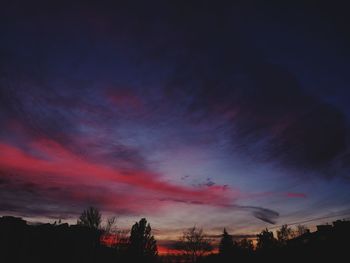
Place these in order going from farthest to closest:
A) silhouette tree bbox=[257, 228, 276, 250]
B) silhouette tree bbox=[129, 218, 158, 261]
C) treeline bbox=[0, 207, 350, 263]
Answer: silhouette tree bbox=[257, 228, 276, 250] < silhouette tree bbox=[129, 218, 158, 261] < treeline bbox=[0, 207, 350, 263]

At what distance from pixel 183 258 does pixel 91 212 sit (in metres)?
45.6

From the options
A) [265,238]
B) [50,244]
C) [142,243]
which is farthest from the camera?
[265,238]

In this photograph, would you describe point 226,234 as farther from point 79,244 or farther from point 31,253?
point 31,253

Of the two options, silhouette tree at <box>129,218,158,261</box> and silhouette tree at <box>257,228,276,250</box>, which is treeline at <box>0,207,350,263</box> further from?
silhouette tree at <box>257,228,276,250</box>

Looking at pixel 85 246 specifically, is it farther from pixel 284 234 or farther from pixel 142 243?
pixel 284 234

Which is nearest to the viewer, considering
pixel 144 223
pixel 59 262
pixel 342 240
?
A: pixel 342 240

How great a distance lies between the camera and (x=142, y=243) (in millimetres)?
43469

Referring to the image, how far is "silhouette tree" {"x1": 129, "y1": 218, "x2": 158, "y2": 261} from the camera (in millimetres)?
41375

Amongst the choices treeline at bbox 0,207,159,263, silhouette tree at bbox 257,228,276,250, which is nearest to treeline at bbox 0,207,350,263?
treeline at bbox 0,207,159,263

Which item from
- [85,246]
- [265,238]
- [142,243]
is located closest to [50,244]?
[85,246]

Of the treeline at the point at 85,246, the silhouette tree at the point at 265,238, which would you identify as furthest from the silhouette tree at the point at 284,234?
the treeline at the point at 85,246

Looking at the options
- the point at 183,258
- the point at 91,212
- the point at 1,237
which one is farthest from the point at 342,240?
the point at 183,258

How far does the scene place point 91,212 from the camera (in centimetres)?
5394

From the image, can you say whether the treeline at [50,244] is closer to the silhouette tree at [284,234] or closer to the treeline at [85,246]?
the treeline at [85,246]
